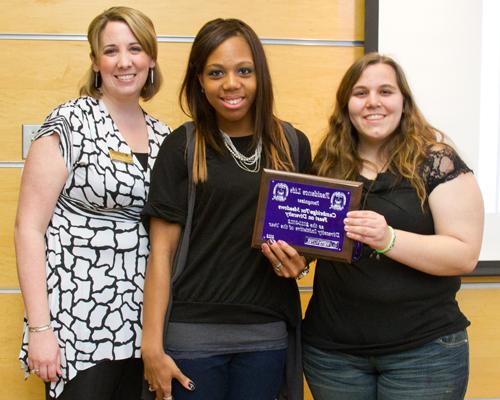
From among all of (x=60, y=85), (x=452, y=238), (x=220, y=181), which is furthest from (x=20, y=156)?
(x=452, y=238)

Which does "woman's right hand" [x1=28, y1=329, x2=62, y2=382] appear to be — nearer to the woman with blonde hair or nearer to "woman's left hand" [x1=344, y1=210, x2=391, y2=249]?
the woman with blonde hair

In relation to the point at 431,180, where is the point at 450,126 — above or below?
above

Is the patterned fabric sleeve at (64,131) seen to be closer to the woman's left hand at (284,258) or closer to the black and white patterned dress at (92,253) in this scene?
the black and white patterned dress at (92,253)

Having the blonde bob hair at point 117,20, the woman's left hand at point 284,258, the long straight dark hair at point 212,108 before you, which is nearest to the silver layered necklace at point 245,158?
the long straight dark hair at point 212,108

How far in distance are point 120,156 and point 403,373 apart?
85 cm

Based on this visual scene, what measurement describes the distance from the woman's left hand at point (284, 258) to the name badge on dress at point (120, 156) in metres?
0.42

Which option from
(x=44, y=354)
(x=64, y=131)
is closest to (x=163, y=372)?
(x=44, y=354)

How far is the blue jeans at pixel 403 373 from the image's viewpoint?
137cm

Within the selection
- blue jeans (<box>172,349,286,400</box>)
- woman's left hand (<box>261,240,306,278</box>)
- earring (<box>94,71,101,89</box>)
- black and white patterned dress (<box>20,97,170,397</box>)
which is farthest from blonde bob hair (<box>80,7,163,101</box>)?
blue jeans (<box>172,349,286,400</box>)

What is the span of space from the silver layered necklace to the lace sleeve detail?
0.38m

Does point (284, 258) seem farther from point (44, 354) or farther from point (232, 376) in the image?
point (44, 354)

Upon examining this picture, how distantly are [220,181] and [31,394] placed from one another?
1.20 m

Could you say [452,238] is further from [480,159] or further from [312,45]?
[312,45]

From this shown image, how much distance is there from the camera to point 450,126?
6.76 feet
